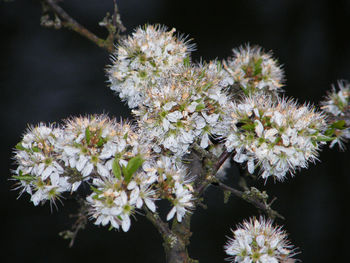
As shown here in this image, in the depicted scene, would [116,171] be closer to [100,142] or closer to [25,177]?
[100,142]

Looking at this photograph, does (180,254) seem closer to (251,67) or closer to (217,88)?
(217,88)

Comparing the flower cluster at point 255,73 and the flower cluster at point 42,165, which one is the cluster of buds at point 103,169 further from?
the flower cluster at point 255,73

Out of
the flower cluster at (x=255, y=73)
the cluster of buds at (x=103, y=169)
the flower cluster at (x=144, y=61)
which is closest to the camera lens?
the cluster of buds at (x=103, y=169)

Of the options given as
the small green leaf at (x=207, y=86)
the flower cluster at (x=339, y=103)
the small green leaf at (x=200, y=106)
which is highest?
the flower cluster at (x=339, y=103)

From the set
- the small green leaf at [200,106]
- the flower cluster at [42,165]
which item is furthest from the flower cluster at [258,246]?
the flower cluster at [42,165]

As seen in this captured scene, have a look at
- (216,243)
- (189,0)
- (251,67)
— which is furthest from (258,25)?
(251,67)

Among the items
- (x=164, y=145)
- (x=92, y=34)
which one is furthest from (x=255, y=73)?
(x=92, y=34)
